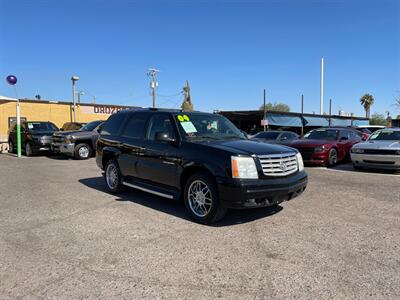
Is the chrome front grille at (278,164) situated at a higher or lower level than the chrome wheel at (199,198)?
higher

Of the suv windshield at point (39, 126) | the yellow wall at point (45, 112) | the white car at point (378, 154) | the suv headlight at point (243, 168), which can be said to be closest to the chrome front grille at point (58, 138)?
the suv windshield at point (39, 126)

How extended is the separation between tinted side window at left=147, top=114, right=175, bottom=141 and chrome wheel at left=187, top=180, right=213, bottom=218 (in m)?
1.06

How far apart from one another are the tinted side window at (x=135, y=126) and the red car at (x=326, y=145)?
24.2 feet

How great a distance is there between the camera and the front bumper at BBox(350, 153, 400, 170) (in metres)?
10.5

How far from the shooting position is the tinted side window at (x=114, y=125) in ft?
24.8

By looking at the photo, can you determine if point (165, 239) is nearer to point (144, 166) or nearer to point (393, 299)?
point (144, 166)

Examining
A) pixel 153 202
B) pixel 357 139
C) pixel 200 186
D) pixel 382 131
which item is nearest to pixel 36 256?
pixel 200 186

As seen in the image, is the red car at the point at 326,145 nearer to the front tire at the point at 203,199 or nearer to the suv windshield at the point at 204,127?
the suv windshield at the point at 204,127

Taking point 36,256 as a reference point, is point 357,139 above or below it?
above

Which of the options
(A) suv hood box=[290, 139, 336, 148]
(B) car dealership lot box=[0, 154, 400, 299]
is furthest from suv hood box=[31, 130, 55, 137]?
(A) suv hood box=[290, 139, 336, 148]

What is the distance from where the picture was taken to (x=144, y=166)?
644 centimetres

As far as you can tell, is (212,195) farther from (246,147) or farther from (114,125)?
(114,125)

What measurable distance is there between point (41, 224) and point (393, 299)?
476 centimetres

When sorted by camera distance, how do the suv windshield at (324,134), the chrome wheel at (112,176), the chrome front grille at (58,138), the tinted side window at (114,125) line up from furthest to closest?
the chrome front grille at (58,138)
the suv windshield at (324,134)
the tinted side window at (114,125)
the chrome wheel at (112,176)
